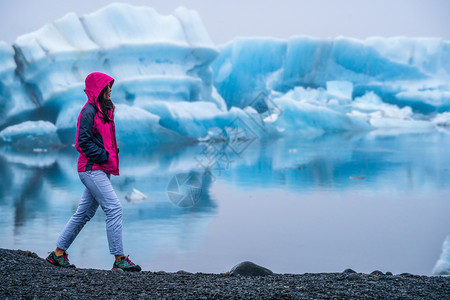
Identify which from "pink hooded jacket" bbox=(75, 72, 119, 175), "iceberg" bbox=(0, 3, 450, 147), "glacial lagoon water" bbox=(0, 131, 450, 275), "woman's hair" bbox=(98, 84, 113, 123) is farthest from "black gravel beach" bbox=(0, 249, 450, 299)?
"iceberg" bbox=(0, 3, 450, 147)

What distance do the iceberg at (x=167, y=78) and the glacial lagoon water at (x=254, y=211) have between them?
2.32 m

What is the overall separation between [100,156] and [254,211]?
3.14 meters

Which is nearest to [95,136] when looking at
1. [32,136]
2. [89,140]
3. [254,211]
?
[89,140]

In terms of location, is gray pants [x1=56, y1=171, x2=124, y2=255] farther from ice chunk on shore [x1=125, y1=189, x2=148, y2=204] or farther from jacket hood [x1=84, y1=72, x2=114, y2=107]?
ice chunk on shore [x1=125, y1=189, x2=148, y2=204]

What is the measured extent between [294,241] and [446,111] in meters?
17.1

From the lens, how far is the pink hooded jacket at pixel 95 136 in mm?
2201

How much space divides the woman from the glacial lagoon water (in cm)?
99

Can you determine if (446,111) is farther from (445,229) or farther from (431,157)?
(445,229)

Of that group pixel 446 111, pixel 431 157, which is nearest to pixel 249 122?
pixel 431 157

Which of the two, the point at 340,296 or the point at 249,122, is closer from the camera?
the point at 340,296

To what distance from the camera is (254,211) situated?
5.21 m

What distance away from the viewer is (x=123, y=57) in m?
12.7

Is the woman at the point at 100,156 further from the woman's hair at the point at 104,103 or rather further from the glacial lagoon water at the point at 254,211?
the glacial lagoon water at the point at 254,211

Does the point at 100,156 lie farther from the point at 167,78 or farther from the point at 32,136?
Answer: the point at 167,78
